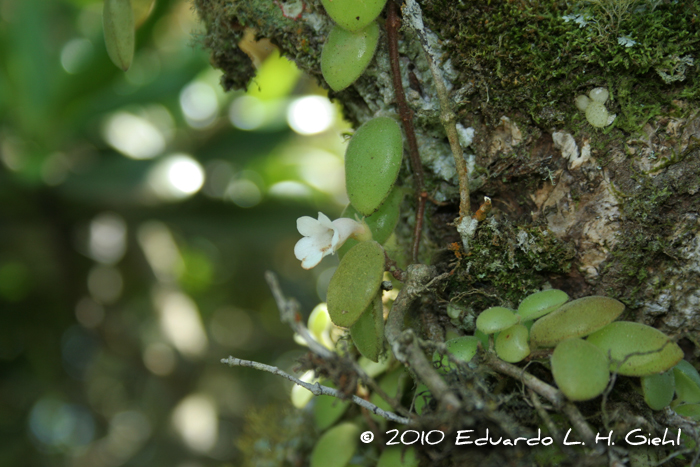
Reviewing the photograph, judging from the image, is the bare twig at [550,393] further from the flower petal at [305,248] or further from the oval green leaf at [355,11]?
the oval green leaf at [355,11]

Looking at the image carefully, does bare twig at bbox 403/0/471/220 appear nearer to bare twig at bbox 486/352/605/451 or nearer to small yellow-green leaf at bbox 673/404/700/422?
bare twig at bbox 486/352/605/451

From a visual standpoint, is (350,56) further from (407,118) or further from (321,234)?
(321,234)

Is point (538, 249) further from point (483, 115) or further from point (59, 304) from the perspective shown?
point (59, 304)

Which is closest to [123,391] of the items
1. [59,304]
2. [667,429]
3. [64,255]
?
[59,304]

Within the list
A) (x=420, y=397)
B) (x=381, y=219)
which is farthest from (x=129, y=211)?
Result: (x=420, y=397)

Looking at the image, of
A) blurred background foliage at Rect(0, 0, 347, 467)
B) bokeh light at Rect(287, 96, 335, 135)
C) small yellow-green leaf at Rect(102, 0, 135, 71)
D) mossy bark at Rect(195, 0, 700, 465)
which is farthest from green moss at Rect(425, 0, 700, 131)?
bokeh light at Rect(287, 96, 335, 135)

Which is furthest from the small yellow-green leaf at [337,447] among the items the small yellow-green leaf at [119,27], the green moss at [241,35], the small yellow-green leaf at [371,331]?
the small yellow-green leaf at [119,27]
